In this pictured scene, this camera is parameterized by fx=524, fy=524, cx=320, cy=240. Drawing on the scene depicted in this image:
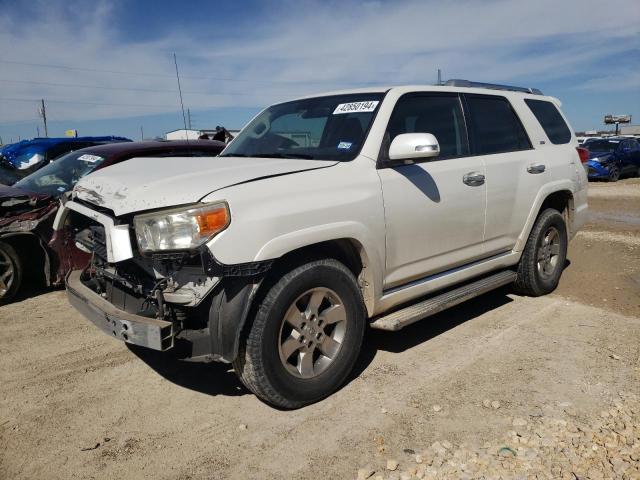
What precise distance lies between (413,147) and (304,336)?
1365 mm

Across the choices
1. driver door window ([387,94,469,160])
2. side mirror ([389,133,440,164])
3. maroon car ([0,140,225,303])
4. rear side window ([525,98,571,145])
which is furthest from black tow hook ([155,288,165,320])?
rear side window ([525,98,571,145])

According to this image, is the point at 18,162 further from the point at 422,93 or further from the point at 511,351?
the point at 511,351

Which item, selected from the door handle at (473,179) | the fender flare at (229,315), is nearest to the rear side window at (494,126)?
the door handle at (473,179)

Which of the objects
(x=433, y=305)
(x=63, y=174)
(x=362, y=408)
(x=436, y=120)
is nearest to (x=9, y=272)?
(x=63, y=174)

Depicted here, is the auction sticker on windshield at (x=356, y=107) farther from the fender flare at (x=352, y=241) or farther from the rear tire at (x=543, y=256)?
the rear tire at (x=543, y=256)

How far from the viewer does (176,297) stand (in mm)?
2832

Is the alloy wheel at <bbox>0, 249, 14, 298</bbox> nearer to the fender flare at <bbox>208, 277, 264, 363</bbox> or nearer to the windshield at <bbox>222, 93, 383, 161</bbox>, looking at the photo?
the windshield at <bbox>222, 93, 383, 161</bbox>

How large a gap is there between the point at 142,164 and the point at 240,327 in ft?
5.07

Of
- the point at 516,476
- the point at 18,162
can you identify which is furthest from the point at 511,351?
the point at 18,162

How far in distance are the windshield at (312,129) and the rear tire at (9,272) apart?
8.26 ft

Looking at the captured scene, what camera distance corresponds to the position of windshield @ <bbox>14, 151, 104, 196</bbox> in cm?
570

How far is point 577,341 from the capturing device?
4.17 meters

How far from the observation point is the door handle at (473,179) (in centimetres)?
402

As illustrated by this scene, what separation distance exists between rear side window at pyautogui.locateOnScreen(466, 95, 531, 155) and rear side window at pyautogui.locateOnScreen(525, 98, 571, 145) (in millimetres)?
433
